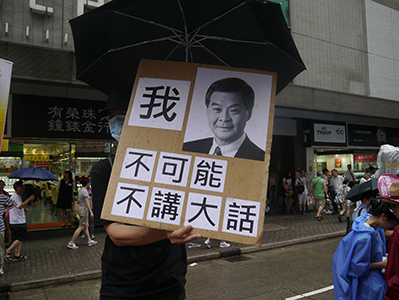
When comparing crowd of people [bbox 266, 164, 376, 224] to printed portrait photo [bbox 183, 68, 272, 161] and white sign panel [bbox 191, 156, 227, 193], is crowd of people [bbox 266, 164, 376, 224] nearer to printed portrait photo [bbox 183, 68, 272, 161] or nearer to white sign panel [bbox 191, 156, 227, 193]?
printed portrait photo [bbox 183, 68, 272, 161]

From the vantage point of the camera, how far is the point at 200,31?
7.23 feet

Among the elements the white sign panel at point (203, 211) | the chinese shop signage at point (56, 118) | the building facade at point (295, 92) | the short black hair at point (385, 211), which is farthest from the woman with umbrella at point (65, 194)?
the white sign panel at point (203, 211)

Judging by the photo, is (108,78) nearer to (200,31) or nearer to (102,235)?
(200,31)

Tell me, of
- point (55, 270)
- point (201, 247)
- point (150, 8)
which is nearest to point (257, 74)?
point (150, 8)

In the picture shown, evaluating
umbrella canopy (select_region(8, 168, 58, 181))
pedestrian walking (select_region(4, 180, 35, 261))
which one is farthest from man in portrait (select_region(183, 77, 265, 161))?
umbrella canopy (select_region(8, 168, 58, 181))

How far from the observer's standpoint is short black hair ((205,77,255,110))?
166cm

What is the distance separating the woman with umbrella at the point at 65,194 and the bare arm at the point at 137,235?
976 cm

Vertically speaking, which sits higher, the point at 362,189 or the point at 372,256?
the point at 362,189

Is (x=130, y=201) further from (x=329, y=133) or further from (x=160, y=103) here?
(x=329, y=133)

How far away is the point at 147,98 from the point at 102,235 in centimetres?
983

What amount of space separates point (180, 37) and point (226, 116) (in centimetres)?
95

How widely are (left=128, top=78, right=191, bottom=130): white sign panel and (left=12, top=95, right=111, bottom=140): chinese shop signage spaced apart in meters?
9.09

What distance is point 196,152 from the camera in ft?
5.15

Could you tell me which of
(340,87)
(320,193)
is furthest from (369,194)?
(340,87)
